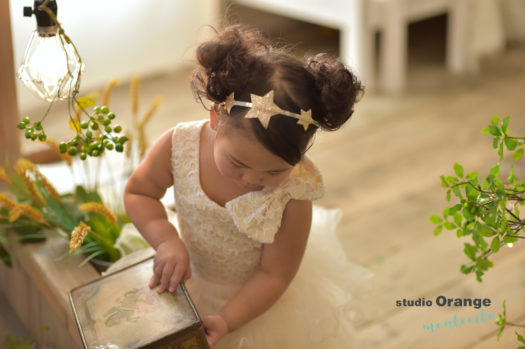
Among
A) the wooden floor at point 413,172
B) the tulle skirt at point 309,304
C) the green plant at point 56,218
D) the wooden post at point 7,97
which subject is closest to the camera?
the tulle skirt at point 309,304

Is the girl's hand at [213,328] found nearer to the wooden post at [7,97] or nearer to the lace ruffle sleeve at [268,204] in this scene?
the lace ruffle sleeve at [268,204]

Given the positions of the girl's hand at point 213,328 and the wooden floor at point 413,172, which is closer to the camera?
the girl's hand at point 213,328

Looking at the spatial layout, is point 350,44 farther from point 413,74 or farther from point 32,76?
point 32,76

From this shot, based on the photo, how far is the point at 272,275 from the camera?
43.6 inches

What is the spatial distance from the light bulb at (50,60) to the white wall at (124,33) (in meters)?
1.72

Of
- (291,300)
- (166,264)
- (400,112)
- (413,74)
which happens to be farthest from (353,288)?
(413,74)

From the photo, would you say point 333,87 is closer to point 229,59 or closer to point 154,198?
point 229,59

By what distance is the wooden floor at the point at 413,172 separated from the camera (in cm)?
158

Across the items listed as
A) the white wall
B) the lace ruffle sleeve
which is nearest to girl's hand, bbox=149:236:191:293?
the lace ruffle sleeve

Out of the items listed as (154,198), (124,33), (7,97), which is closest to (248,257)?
(154,198)

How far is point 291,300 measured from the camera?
3.91ft

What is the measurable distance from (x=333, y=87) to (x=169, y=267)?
38 cm

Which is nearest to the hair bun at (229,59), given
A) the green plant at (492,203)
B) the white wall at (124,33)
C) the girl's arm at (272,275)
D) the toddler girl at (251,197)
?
the toddler girl at (251,197)

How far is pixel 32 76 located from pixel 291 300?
0.58 metres
